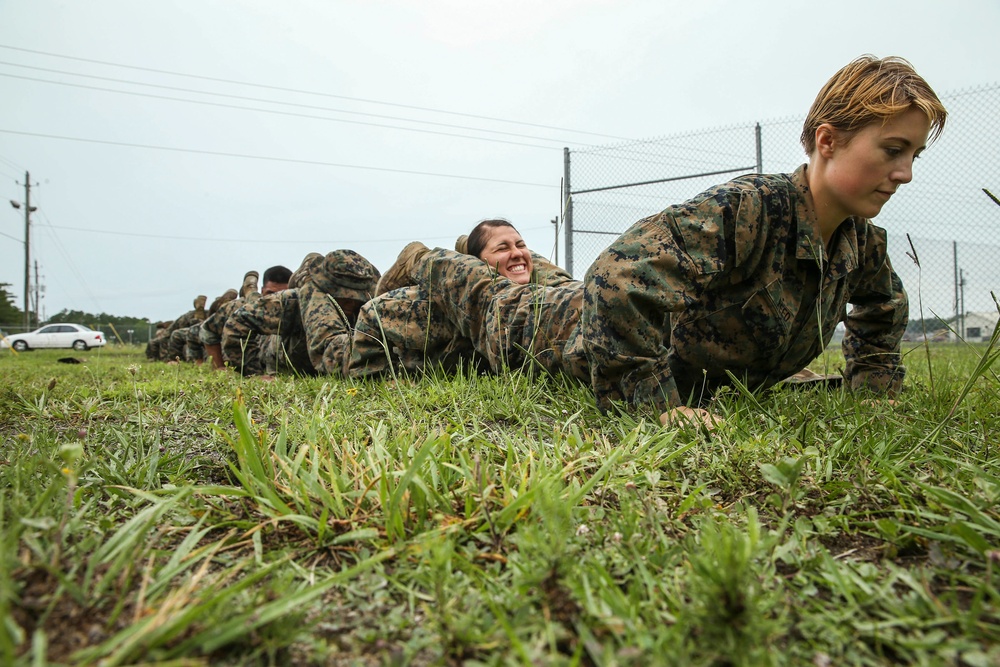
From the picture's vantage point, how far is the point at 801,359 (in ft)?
7.73

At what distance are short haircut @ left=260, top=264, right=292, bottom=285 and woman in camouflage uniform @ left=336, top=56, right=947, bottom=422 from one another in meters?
5.75

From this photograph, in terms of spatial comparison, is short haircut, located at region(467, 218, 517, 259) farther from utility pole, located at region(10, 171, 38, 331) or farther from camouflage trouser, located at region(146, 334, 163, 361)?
utility pole, located at region(10, 171, 38, 331)

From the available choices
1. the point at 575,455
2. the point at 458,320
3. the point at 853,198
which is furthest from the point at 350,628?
the point at 458,320

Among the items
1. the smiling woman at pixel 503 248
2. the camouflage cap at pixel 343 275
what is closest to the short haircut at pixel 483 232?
the smiling woman at pixel 503 248

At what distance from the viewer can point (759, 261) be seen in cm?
202

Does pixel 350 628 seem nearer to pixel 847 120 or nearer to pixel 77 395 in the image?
pixel 847 120

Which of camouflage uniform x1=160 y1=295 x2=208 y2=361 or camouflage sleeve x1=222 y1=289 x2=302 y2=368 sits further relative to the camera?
camouflage uniform x1=160 y1=295 x2=208 y2=361

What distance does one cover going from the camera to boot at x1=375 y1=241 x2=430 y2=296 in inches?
158

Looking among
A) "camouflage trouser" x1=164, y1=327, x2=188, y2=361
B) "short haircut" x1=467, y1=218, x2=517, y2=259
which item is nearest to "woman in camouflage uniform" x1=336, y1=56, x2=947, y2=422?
"short haircut" x1=467, y1=218, x2=517, y2=259

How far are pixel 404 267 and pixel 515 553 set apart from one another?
3.29 meters

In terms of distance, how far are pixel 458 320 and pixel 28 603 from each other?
260cm

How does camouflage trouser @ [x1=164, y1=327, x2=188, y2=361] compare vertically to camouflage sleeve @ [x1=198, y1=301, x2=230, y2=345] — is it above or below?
below

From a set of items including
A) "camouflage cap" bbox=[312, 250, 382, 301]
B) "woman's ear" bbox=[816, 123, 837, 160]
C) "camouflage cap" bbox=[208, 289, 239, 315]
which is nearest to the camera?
"woman's ear" bbox=[816, 123, 837, 160]

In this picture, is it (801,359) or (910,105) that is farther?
(801,359)
